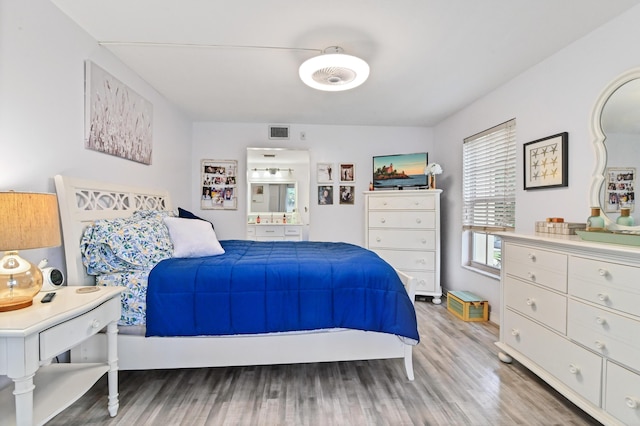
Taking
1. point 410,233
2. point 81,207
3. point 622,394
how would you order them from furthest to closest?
1. point 410,233
2. point 81,207
3. point 622,394

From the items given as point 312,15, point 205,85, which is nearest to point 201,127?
point 205,85

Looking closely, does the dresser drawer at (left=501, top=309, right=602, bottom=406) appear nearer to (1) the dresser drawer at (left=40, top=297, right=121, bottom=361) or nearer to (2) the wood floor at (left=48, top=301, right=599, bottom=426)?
(2) the wood floor at (left=48, top=301, right=599, bottom=426)

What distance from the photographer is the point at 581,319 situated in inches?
62.1

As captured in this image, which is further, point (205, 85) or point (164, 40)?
point (205, 85)

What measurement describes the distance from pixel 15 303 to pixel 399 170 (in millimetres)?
3774

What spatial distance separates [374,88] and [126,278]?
8.89 feet

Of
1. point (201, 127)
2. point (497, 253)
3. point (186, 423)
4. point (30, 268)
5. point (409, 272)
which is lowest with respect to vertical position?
point (186, 423)

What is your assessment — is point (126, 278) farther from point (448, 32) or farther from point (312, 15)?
point (448, 32)

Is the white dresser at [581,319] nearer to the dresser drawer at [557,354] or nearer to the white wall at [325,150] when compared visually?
the dresser drawer at [557,354]

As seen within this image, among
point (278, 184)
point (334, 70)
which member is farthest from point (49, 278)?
point (278, 184)

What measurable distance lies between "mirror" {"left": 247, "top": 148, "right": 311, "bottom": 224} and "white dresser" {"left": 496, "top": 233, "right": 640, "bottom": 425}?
2684 mm

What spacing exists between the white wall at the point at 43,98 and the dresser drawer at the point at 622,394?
125 inches

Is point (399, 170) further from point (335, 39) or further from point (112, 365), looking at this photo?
point (112, 365)

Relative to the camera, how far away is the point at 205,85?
2.88 metres
